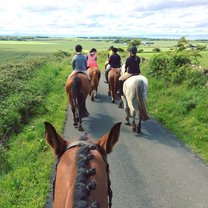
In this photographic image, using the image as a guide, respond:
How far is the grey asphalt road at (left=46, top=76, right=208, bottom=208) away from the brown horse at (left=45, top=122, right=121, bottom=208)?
346 centimetres

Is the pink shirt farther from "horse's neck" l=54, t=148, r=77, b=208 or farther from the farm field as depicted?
"horse's neck" l=54, t=148, r=77, b=208

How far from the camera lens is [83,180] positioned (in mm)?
2008

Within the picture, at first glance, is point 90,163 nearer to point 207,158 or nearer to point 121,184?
point 121,184

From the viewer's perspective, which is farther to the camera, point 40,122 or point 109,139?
point 40,122

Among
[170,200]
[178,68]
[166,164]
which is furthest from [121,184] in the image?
[178,68]

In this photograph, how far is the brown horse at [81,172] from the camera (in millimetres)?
1933

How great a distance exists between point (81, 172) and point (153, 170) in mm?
5489

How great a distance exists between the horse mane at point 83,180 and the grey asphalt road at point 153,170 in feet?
12.3

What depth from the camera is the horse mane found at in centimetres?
184

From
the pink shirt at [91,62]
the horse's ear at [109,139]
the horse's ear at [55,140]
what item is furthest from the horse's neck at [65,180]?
the pink shirt at [91,62]

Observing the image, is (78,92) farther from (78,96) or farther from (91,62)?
(91,62)

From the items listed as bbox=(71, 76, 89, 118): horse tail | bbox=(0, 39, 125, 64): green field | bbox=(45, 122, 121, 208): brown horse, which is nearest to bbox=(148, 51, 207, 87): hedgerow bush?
bbox=(71, 76, 89, 118): horse tail

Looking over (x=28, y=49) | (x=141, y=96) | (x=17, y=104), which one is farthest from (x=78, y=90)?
(x=28, y=49)

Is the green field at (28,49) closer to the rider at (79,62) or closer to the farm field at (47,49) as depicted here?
the farm field at (47,49)
